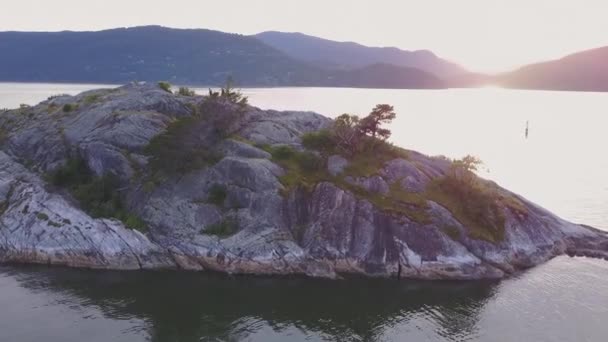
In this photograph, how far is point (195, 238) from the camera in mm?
55625

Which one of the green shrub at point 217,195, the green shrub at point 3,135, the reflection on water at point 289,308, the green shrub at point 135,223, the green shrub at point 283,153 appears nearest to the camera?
the reflection on water at point 289,308

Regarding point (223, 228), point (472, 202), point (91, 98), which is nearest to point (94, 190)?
point (223, 228)

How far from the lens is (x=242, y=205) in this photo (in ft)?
193

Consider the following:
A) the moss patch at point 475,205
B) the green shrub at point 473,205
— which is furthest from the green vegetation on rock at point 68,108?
the green shrub at point 473,205

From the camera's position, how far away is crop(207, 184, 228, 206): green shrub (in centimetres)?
5956

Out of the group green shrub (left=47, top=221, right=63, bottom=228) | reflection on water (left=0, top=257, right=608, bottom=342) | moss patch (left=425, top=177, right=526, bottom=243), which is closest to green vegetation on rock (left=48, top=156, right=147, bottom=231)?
green shrub (left=47, top=221, right=63, bottom=228)

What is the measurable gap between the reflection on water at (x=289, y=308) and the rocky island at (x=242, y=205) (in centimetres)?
273

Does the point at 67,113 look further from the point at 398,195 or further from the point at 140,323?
the point at 398,195

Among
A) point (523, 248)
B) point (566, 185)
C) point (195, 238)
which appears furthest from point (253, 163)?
point (566, 185)

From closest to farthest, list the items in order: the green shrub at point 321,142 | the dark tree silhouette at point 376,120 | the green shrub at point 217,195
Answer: the green shrub at point 217,195, the dark tree silhouette at point 376,120, the green shrub at point 321,142

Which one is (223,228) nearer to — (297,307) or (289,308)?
(289,308)

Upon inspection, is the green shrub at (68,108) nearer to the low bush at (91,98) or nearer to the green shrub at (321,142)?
the low bush at (91,98)

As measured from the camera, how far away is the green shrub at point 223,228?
184ft

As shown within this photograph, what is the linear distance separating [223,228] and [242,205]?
3.98 meters
